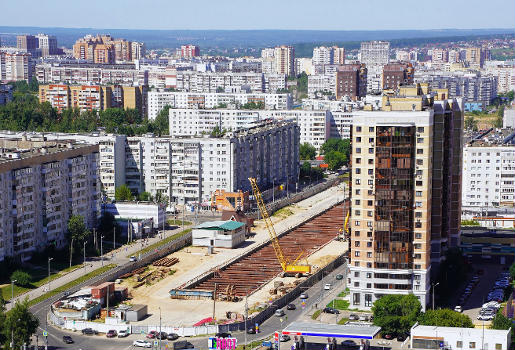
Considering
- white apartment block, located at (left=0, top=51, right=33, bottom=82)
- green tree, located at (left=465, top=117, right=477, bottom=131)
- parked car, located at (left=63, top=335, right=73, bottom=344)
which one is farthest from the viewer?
white apartment block, located at (left=0, top=51, right=33, bottom=82)

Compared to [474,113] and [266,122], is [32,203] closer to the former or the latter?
[266,122]

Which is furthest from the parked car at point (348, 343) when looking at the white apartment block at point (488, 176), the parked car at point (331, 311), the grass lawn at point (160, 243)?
the white apartment block at point (488, 176)

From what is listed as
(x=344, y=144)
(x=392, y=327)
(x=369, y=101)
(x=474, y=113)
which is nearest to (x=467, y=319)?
(x=392, y=327)

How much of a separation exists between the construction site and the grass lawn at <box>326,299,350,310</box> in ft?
8.90

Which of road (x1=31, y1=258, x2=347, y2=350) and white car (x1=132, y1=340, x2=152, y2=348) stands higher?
white car (x1=132, y1=340, x2=152, y2=348)

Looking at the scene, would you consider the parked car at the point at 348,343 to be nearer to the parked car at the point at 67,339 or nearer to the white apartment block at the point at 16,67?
the parked car at the point at 67,339

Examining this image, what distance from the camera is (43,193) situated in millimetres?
52750

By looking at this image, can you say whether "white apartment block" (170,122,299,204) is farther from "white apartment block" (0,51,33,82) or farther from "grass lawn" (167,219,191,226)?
"white apartment block" (0,51,33,82)

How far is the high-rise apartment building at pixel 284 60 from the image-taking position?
18475cm

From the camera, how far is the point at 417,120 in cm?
4262

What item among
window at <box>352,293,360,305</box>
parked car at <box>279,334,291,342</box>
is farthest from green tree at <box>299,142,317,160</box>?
parked car at <box>279,334,291,342</box>

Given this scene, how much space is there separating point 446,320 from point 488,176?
99.1 ft

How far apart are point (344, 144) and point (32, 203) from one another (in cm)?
4429

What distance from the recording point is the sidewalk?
4551 cm
